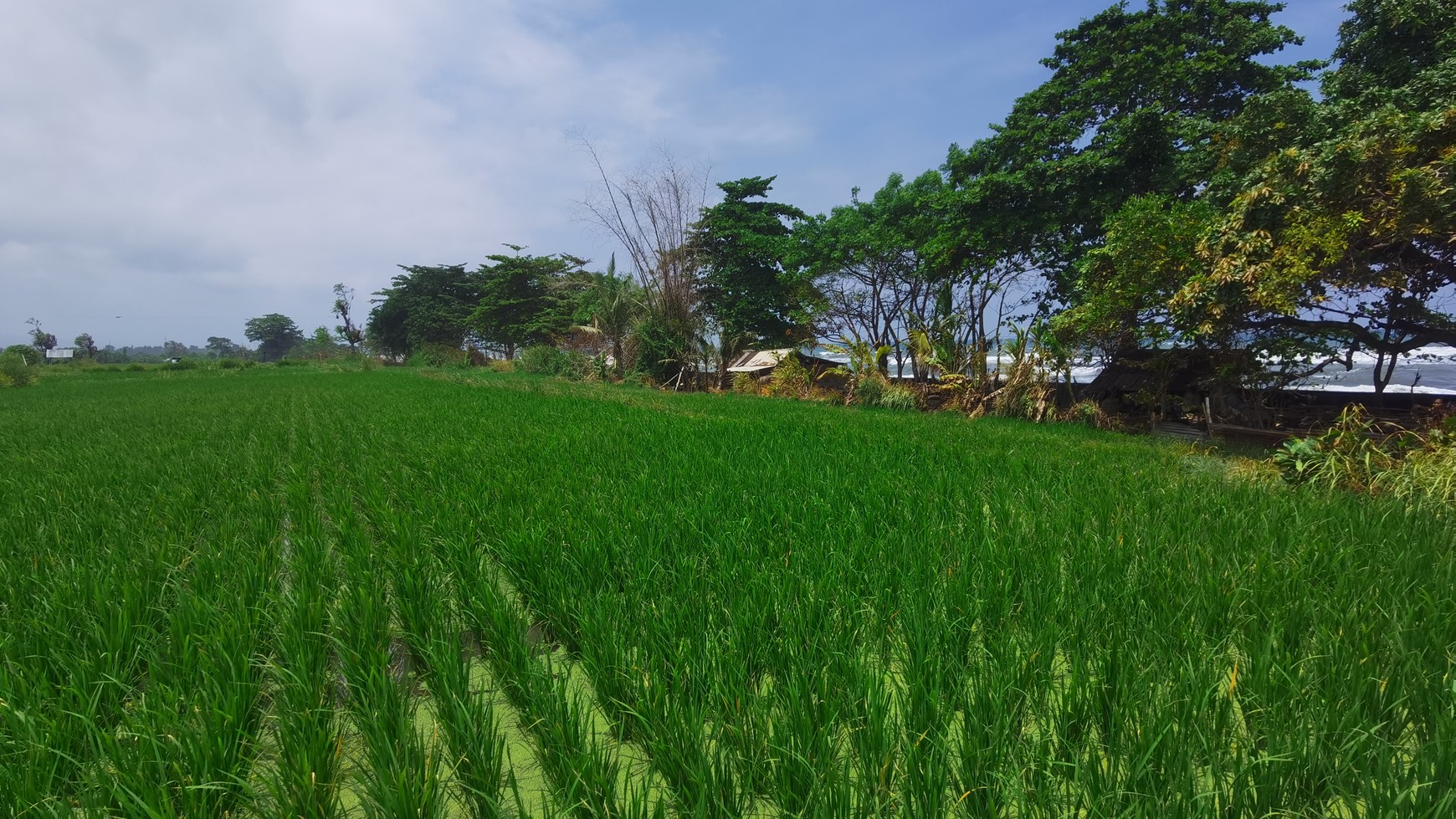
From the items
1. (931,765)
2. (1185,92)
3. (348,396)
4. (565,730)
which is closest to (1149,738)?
(931,765)

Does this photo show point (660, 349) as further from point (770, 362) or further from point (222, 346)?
point (222, 346)

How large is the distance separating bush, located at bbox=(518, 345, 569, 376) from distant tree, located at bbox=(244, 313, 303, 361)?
83588 millimetres

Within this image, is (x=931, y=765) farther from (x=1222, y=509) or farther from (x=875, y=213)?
(x=875, y=213)

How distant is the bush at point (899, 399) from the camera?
10484 mm

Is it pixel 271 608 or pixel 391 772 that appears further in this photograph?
pixel 271 608

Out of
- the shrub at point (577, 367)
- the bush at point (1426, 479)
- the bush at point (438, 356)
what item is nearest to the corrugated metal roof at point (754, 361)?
the shrub at point (577, 367)

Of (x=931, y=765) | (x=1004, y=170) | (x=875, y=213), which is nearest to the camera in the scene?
(x=931, y=765)

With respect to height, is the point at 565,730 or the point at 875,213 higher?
the point at 875,213

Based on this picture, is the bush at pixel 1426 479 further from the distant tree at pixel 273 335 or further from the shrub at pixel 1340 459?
the distant tree at pixel 273 335

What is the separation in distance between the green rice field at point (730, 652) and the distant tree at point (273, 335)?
10115 cm

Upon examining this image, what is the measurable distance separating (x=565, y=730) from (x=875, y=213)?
1577cm

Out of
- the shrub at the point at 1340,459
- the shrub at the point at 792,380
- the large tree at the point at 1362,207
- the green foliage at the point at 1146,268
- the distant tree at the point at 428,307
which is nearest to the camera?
the shrub at the point at 1340,459

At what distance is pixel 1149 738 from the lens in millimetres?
Answer: 1110

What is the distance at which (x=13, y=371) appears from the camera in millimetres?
20047
